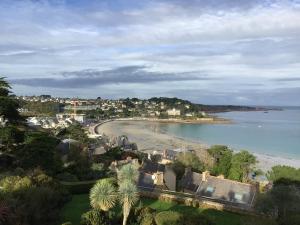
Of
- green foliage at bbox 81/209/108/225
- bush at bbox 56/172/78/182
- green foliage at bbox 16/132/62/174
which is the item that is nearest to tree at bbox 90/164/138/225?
green foliage at bbox 81/209/108/225

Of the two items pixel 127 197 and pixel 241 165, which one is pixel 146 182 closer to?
pixel 127 197

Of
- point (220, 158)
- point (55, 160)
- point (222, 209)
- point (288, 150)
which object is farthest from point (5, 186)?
point (288, 150)

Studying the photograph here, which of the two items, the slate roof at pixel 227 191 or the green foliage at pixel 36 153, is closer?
the slate roof at pixel 227 191

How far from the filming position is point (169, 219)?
13.0 meters

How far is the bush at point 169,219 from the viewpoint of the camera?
1263cm

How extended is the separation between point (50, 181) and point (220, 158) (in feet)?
74.4

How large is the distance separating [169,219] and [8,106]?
13491 millimetres

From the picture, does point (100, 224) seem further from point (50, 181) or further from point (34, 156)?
point (34, 156)

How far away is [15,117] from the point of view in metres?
24.4

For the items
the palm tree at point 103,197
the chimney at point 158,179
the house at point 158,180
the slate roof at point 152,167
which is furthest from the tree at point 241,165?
the palm tree at point 103,197

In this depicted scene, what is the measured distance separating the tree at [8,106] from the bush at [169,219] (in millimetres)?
12847

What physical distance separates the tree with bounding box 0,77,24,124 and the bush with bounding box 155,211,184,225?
1285 cm

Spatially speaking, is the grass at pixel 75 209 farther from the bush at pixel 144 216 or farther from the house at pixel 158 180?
the house at pixel 158 180

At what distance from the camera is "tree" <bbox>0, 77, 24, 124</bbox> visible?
2328cm
